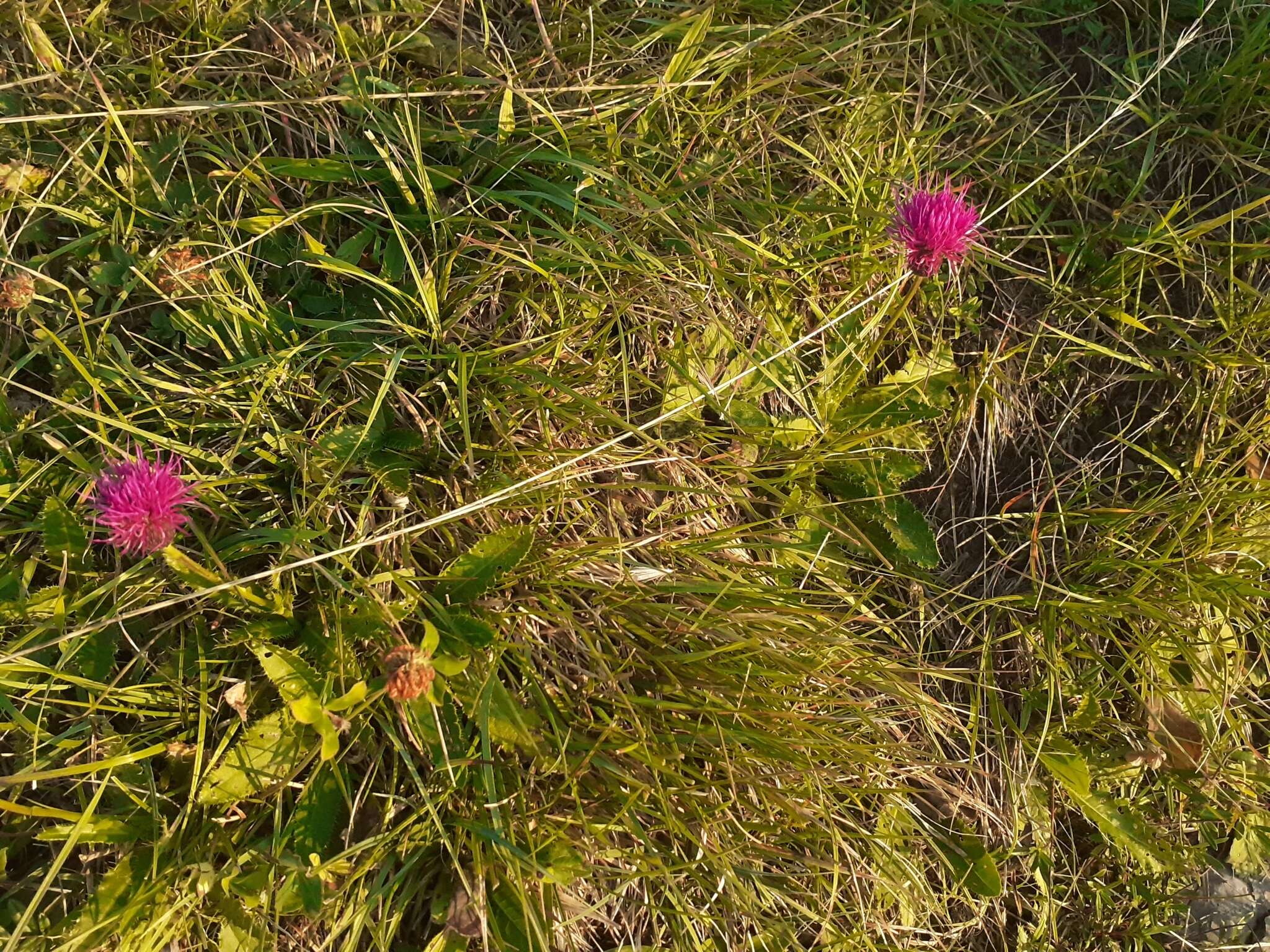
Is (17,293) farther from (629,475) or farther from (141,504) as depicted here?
(629,475)

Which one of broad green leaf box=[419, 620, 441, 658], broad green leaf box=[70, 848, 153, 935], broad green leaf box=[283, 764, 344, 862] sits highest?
broad green leaf box=[419, 620, 441, 658]

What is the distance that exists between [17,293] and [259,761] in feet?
2.87

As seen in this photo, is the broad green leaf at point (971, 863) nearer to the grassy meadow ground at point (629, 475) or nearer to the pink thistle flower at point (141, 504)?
the grassy meadow ground at point (629, 475)

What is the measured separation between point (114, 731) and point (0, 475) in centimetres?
47

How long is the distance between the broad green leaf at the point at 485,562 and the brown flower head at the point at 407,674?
0.59ft

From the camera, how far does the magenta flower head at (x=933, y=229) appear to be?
4.81 feet

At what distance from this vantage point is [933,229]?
4.84 ft

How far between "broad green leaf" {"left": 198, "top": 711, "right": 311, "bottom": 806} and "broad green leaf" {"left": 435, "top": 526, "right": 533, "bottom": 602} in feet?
1.11

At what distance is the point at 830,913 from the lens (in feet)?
5.32

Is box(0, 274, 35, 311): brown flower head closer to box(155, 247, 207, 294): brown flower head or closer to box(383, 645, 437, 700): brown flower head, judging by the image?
box(155, 247, 207, 294): brown flower head

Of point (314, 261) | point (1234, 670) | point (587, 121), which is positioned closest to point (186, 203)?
point (314, 261)

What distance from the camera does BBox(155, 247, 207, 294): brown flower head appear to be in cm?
152

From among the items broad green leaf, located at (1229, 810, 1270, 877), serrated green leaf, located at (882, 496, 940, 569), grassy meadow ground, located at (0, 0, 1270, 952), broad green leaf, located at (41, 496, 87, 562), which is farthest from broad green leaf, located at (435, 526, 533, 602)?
broad green leaf, located at (1229, 810, 1270, 877)

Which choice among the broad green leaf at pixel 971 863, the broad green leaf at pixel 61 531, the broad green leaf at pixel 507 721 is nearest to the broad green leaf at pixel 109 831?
the broad green leaf at pixel 61 531
